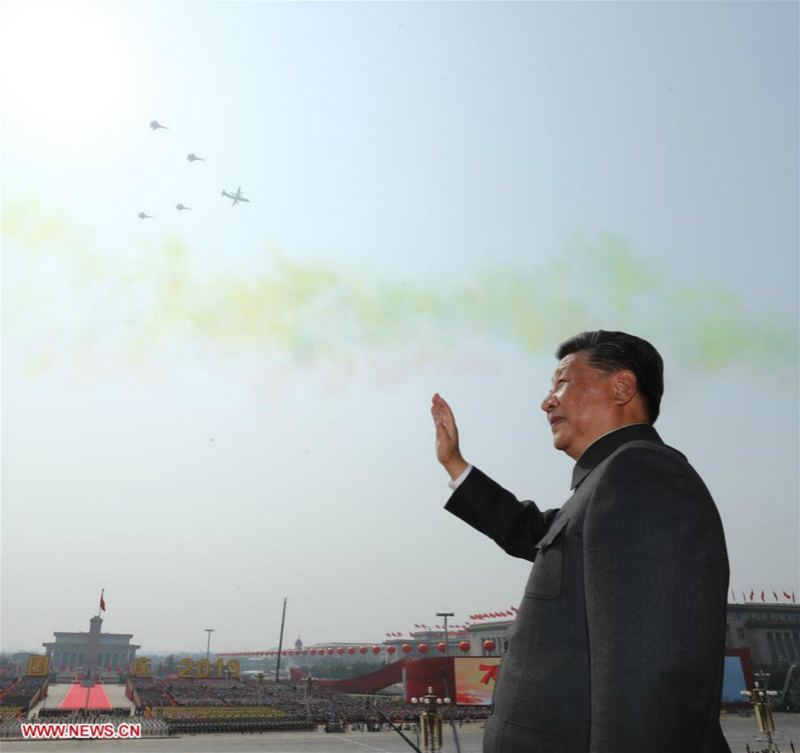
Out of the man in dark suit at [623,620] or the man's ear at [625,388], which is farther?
the man's ear at [625,388]

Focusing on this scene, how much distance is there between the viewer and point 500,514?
2.50 metres

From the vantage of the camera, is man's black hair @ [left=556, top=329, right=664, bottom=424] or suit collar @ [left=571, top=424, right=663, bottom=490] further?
man's black hair @ [left=556, top=329, right=664, bottom=424]

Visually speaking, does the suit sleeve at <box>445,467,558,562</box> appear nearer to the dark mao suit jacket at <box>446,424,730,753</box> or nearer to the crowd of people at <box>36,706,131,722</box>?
the dark mao suit jacket at <box>446,424,730,753</box>

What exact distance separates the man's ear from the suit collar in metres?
0.11

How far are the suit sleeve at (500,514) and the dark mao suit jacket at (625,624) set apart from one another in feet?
2.13

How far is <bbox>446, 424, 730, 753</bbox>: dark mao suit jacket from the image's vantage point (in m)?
1.34

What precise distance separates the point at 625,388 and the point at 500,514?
782 mm

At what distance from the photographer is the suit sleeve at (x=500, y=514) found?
2486 mm

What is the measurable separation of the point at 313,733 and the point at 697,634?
41693mm
